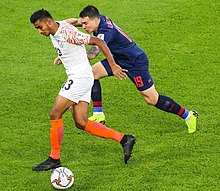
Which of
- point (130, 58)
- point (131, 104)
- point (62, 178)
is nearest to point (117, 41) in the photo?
point (130, 58)

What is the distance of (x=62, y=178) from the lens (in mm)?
8898

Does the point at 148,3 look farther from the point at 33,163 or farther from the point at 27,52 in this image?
the point at 33,163

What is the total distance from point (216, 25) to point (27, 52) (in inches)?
145

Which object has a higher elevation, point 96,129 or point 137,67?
point 137,67

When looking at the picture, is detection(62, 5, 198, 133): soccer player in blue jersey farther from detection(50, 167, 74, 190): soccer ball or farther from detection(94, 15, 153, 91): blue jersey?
detection(50, 167, 74, 190): soccer ball

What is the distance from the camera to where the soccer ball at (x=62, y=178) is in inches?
350

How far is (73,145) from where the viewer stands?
10.3 meters

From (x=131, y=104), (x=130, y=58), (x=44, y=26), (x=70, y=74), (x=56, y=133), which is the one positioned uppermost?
(x=44, y=26)

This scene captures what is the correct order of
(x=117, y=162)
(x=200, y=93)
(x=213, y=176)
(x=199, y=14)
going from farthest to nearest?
(x=199, y=14) < (x=200, y=93) < (x=117, y=162) < (x=213, y=176)

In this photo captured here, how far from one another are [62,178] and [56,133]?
2.33 ft

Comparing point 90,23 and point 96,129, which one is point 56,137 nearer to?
point 96,129

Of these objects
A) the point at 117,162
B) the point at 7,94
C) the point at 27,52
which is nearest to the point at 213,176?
the point at 117,162

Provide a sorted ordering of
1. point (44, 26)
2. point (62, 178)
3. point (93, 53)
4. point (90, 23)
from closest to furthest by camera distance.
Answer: point (62, 178) → point (44, 26) → point (93, 53) → point (90, 23)

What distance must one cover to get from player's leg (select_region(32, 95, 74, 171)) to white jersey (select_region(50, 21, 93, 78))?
40 cm
